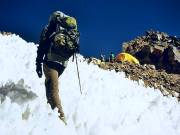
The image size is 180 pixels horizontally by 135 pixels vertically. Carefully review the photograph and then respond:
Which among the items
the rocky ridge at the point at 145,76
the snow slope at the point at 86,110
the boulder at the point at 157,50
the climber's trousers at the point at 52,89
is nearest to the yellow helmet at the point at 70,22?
the climber's trousers at the point at 52,89

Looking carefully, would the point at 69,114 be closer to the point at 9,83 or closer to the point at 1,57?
the point at 9,83

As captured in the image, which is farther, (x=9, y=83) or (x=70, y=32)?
(x=9, y=83)

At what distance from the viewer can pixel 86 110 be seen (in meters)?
12.0

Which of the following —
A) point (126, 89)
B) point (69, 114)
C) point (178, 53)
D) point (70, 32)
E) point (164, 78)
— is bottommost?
point (69, 114)

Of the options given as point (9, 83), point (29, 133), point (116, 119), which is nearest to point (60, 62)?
point (9, 83)

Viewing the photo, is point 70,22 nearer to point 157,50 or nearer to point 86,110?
point 86,110

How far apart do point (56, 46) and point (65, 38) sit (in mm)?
254

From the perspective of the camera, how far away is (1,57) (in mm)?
17250

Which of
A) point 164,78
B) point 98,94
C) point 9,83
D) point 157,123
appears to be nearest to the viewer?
point 9,83

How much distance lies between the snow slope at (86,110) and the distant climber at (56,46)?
358mm

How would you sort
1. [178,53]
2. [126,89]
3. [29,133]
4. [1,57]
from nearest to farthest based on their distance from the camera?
[29,133] < [1,57] < [126,89] < [178,53]

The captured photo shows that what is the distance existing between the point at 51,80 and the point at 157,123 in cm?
598

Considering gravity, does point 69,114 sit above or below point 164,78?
below

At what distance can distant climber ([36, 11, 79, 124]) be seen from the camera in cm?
914
